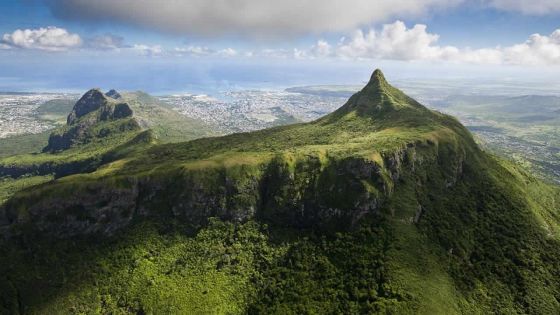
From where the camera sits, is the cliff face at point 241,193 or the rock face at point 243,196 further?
the cliff face at point 241,193

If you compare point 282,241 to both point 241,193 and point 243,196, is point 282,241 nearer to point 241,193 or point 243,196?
point 243,196

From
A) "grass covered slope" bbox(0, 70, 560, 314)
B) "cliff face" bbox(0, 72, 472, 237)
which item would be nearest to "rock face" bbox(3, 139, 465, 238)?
"cliff face" bbox(0, 72, 472, 237)

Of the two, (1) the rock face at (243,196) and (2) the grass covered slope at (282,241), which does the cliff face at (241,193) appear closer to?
(1) the rock face at (243,196)

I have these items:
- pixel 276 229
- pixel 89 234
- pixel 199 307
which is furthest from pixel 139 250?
pixel 276 229

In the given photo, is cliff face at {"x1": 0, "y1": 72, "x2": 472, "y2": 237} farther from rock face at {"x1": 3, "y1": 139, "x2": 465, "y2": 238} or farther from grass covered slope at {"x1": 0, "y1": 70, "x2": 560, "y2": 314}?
grass covered slope at {"x1": 0, "y1": 70, "x2": 560, "y2": 314}

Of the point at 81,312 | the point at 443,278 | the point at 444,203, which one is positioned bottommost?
the point at 81,312

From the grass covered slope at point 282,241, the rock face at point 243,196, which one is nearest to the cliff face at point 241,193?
the rock face at point 243,196

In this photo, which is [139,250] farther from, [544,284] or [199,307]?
[544,284]

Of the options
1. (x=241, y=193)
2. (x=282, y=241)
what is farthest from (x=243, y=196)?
(x=282, y=241)
